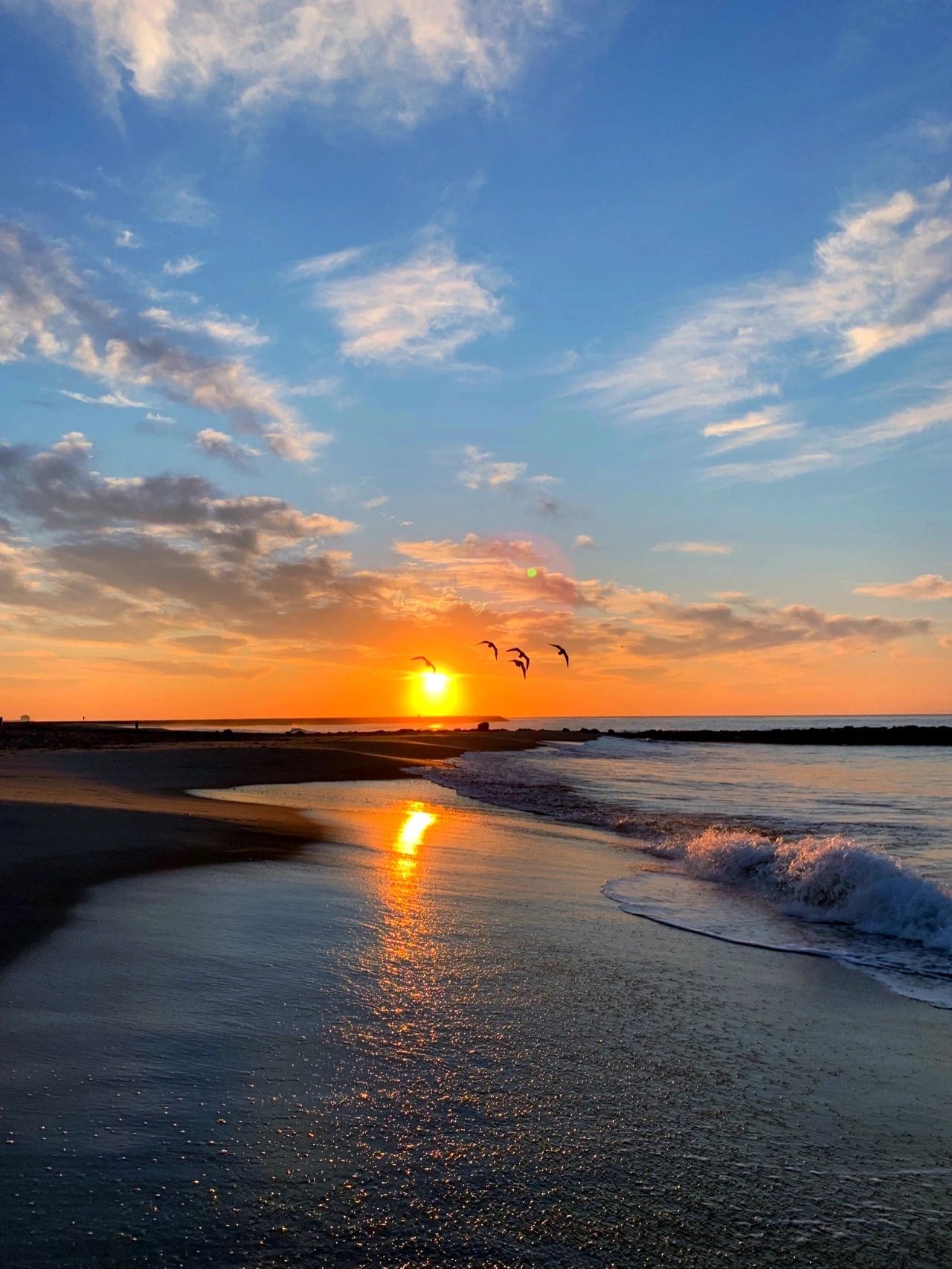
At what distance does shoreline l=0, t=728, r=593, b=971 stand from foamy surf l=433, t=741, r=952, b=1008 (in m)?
5.70

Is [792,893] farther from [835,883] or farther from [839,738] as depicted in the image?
[839,738]

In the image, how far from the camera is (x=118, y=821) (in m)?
14.8

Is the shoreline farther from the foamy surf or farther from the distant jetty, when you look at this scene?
the distant jetty

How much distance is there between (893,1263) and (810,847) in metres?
10.4

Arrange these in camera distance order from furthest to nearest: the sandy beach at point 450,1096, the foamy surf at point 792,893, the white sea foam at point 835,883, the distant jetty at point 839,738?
the distant jetty at point 839,738, the white sea foam at point 835,883, the foamy surf at point 792,893, the sandy beach at point 450,1096

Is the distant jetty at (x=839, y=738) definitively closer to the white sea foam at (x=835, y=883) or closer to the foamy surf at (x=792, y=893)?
the foamy surf at (x=792, y=893)

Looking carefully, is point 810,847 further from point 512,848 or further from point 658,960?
point 658,960

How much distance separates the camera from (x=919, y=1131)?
14.4 feet

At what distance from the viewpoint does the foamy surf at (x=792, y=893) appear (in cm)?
879

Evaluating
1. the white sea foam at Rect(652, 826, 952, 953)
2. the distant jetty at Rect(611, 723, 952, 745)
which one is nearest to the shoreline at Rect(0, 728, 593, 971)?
the white sea foam at Rect(652, 826, 952, 953)

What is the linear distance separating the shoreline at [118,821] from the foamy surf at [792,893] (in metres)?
5.70

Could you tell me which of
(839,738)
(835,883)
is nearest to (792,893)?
(835,883)

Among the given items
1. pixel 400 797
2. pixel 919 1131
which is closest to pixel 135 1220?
pixel 919 1131

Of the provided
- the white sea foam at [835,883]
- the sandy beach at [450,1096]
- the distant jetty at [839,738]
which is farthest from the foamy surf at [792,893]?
the distant jetty at [839,738]
